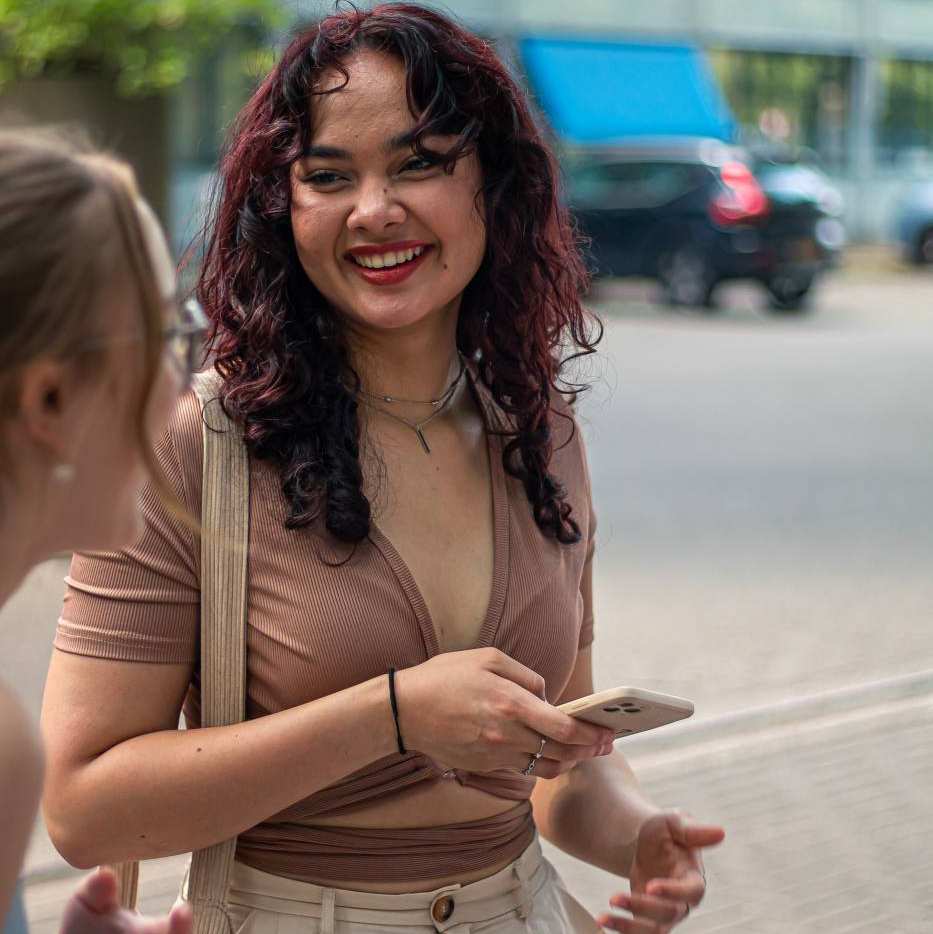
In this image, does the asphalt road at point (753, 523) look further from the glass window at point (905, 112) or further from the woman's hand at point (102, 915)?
the glass window at point (905, 112)

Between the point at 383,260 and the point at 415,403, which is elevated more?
the point at 383,260

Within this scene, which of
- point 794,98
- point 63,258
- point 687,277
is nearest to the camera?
point 63,258

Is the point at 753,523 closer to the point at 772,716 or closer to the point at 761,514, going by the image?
the point at 761,514

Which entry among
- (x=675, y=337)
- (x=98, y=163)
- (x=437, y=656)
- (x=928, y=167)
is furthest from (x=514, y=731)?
(x=928, y=167)

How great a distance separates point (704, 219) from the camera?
1888 centimetres

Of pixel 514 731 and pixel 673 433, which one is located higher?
pixel 514 731

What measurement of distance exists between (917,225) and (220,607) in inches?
1007

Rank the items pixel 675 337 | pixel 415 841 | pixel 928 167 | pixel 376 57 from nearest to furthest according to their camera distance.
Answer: pixel 415 841 < pixel 376 57 < pixel 675 337 < pixel 928 167

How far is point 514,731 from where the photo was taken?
197 cm

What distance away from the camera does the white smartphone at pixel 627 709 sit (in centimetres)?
194

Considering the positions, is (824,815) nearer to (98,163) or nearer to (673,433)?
(98,163)

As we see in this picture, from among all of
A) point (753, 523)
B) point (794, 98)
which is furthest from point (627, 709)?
point (794, 98)

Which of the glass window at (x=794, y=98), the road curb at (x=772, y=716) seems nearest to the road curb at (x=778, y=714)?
the road curb at (x=772, y=716)

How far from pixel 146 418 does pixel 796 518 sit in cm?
780
